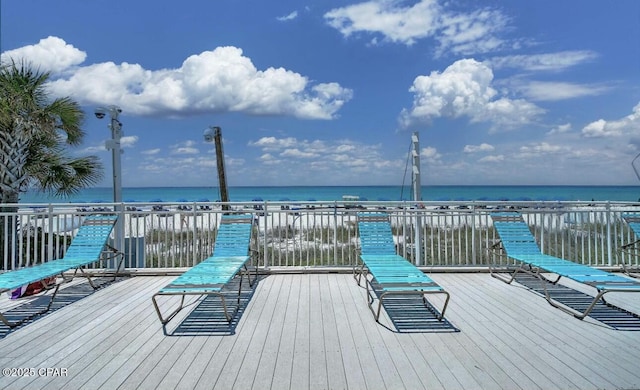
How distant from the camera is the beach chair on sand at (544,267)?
3.88 meters

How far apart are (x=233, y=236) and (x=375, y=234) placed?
215cm

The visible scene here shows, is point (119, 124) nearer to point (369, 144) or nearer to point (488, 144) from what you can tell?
point (369, 144)

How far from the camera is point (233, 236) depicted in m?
5.79

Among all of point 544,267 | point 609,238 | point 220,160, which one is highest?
point 220,160

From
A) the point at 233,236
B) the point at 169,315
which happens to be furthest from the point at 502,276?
the point at 169,315

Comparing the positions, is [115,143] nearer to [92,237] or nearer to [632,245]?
[92,237]

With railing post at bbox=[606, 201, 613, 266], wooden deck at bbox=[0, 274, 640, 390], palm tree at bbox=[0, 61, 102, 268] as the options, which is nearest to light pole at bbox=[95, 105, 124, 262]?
palm tree at bbox=[0, 61, 102, 268]

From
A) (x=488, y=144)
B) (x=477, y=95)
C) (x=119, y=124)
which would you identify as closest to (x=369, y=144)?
(x=488, y=144)

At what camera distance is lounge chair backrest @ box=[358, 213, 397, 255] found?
220 inches

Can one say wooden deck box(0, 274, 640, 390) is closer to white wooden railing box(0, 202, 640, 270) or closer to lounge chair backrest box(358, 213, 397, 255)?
lounge chair backrest box(358, 213, 397, 255)

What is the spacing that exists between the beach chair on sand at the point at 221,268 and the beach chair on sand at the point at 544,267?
11.8ft

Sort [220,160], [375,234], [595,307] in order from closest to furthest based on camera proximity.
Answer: [595,307] < [375,234] < [220,160]

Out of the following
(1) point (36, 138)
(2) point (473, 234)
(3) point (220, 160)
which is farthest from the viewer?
(3) point (220, 160)

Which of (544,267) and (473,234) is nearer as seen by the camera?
(544,267)
